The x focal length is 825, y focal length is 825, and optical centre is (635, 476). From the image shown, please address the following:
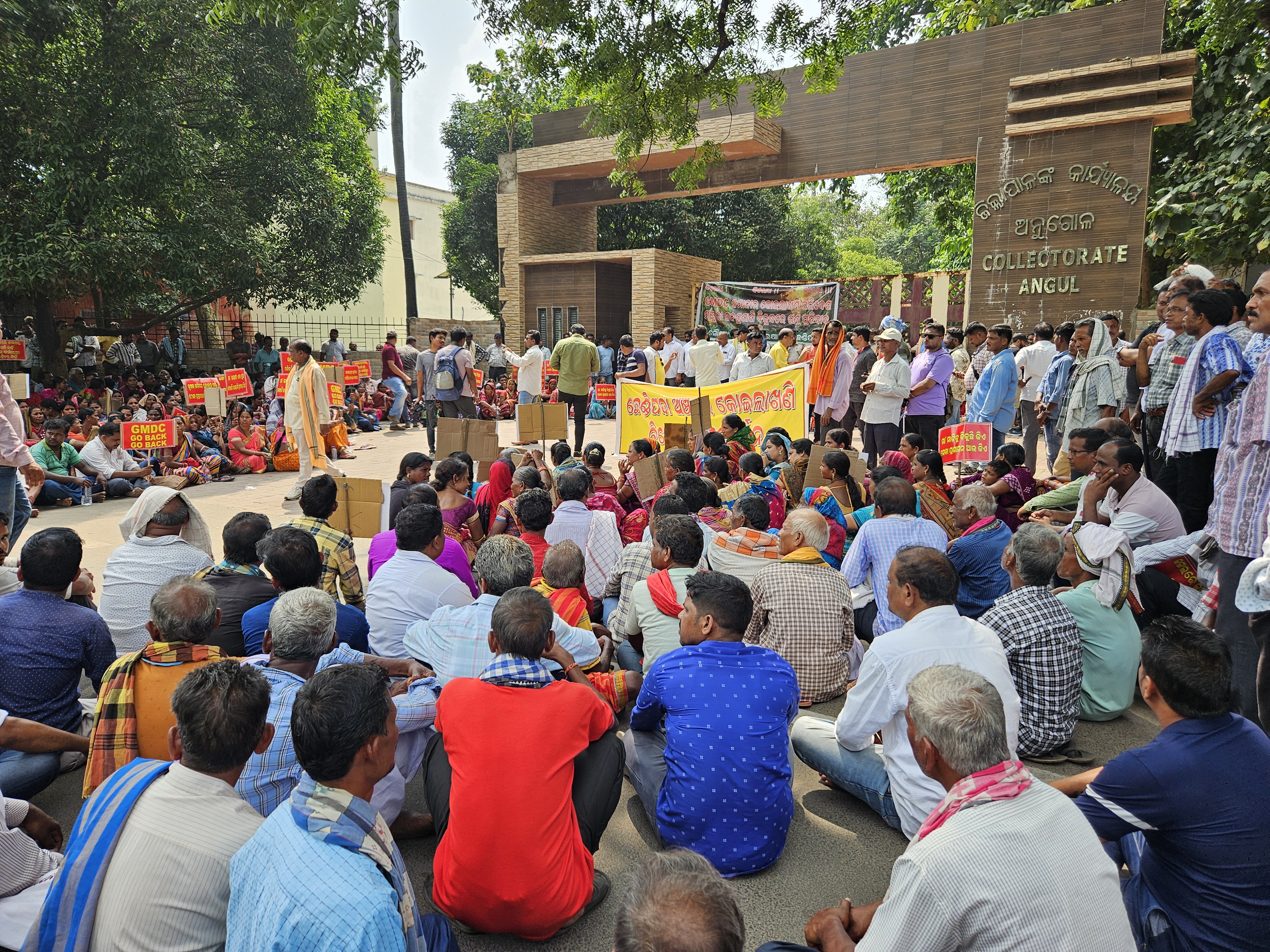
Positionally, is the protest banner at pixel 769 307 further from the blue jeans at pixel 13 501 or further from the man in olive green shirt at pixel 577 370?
the blue jeans at pixel 13 501

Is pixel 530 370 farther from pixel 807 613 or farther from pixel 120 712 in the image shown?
pixel 120 712

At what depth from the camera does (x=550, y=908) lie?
2.37 m

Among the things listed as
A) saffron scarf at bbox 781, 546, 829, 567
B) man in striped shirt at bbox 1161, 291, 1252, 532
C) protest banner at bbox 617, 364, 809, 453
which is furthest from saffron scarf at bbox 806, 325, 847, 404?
saffron scarf at bbox 781, 546, 829, 567

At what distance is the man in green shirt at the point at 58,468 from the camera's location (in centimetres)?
862

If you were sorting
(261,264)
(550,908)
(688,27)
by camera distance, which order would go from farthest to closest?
1. (261,264)
2. (688,27)
3. (550,908)

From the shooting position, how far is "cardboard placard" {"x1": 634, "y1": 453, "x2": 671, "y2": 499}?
648cm

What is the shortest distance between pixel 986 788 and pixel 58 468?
982 centimetres

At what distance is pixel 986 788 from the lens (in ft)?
5.76

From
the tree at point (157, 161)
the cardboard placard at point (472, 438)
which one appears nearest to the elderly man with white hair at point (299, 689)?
the cardboard placard at point (472, 438)

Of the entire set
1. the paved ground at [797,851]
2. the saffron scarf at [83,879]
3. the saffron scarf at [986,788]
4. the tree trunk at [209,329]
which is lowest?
the paved ground at [797,851]

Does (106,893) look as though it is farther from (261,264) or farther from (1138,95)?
(261,264)

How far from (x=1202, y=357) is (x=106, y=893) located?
17.0 feet

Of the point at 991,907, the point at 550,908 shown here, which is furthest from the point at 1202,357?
the point at 550,908

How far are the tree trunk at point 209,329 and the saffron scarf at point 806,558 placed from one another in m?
18.6
